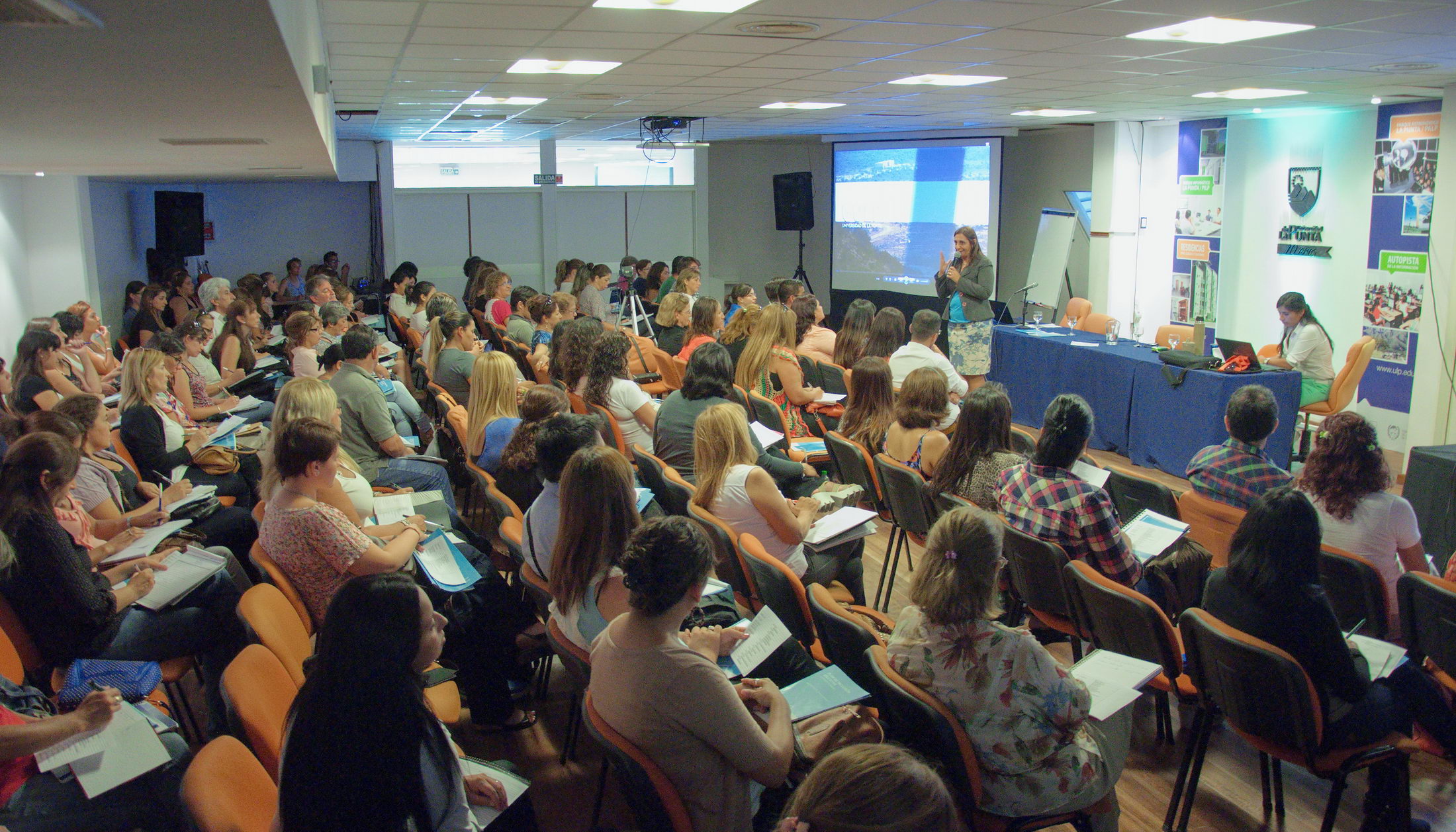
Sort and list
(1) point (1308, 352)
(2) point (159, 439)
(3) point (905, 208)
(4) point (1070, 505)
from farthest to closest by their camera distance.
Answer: (3) point (905, 208)
(1) point (1308, 352)
(2) point (159, 439)
(4) point (1070, 505)

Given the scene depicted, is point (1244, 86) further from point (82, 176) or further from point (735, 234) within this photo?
point (82, 176)

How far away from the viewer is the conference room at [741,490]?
210 centimetres

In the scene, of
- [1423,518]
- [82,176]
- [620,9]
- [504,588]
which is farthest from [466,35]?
[82,176]

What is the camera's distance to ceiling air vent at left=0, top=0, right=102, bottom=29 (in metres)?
1.21

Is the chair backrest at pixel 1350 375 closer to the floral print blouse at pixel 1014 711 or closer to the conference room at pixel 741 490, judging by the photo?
the conference room at pixel 741 490

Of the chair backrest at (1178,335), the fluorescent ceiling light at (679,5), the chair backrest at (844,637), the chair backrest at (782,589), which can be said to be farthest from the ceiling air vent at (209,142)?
the chair backrest at (1178,335)

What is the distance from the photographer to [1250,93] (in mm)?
7316

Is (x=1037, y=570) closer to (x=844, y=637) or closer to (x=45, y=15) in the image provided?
(x=844, y=637)

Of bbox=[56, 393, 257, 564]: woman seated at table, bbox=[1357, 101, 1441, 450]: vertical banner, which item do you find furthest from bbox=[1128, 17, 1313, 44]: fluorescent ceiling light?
bbox=[56, 393, 257, 564]: woman seated at table

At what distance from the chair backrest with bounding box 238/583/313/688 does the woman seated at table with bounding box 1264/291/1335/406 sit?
711 centimetres

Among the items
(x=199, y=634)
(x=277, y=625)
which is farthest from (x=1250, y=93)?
(x=199, y=634)

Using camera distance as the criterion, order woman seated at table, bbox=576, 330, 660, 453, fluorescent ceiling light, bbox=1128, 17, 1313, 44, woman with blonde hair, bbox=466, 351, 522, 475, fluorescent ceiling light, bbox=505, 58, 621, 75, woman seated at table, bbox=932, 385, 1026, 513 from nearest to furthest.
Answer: woman seated at table, bbox=932, 385, 1026, 513 → fluorescent ceiling light, bbox=1128, 17, 1313, 44 → woman with blonde hair, bbox=466, 351, 522, 475 → woman seated at table, bbox=576, 330, 660, 453 → fluorescent ceiling light, bbox=505, 58, 621, 75

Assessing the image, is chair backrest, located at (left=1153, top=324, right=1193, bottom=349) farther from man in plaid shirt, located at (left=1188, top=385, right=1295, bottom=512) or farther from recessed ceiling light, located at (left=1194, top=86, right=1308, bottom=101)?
man in plaid shirt, located at (left=1188, top=385, right=1295, bottom=512)

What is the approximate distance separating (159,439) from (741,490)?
122 inches
